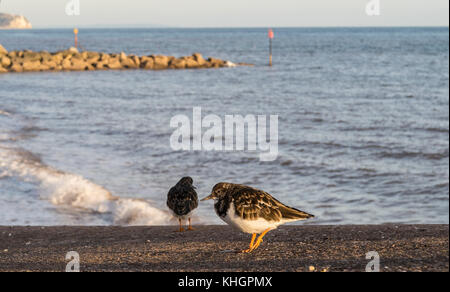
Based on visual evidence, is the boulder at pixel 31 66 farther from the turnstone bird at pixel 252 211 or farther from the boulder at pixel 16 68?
the turnstone bird at pixel 252 211

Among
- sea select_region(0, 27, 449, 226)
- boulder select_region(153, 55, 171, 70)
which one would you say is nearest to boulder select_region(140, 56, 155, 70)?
boulder select_region(153, 55, 171, 70)

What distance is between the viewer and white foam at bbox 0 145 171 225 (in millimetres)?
12016

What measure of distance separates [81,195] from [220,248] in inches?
255

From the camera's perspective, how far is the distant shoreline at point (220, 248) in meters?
6.39

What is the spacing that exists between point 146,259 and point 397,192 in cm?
892

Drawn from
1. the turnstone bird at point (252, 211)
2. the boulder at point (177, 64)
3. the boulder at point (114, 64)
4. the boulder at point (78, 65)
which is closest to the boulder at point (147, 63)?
the boulder at point (177, 64)

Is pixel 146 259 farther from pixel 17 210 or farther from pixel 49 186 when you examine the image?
pixel 49 186

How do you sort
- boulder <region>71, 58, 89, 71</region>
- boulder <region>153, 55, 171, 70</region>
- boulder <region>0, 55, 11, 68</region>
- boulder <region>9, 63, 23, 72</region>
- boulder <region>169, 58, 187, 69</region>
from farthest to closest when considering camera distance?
boulder <region>169, 58, 187, 69</region> < boulder <region>153, 55, 171, 70</region> < boulder <region>71, 58, 89, 71</region> < boulder <region>0, 55, 11, 68</region> < boulder <region>9, 63, 23, 72</region>

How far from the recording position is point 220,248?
7730 mm

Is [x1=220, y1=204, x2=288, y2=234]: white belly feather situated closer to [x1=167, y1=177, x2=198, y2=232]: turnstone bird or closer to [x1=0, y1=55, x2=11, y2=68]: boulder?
[x1=167, y1=177, x2=198, y2=232]: turnstone bird

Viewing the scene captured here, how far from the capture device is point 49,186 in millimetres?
14133

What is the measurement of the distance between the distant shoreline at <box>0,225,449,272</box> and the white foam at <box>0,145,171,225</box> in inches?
77.5

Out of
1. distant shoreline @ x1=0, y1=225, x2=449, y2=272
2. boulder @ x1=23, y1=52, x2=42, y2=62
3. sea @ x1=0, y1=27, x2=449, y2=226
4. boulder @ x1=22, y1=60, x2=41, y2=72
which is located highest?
boulder @ x1=23, y1=52, x2=42, y2=62
